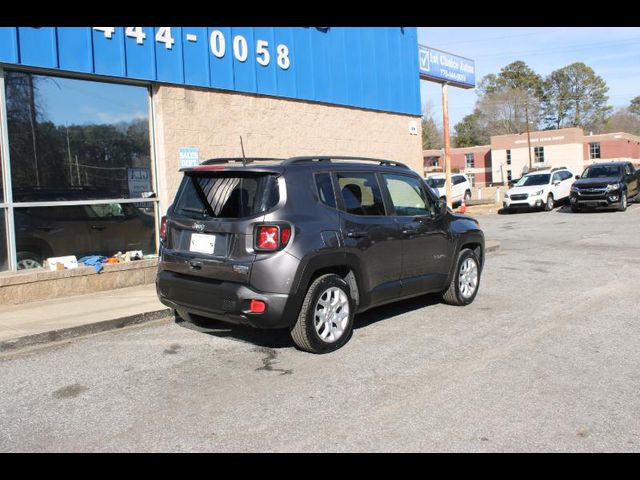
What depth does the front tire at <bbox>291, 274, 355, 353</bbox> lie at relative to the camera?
555cm

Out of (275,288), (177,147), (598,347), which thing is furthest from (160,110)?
(598,347)

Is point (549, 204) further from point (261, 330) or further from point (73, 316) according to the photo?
point (73, 316)

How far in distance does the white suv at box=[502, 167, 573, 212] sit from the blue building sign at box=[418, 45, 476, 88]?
745 cm

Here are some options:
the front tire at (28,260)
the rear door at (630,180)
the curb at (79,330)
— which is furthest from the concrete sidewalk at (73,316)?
the rear door at (630,180)

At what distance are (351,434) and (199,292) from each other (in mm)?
2279

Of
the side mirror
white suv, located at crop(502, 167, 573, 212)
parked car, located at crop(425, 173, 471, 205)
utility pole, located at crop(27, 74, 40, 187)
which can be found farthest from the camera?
parked car, located at crop(425, 173, 471, 205)

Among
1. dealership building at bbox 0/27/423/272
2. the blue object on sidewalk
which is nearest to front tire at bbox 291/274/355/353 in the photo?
the blue object on sidewalk

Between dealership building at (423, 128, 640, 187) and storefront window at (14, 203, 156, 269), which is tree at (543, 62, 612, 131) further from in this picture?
storefront window at (14, 203, 156, 269)

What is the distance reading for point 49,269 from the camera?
8.48 meters

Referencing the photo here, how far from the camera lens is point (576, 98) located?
334 ft

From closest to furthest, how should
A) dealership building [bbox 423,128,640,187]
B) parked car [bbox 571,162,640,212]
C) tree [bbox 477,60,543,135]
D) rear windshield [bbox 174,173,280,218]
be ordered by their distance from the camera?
1. rear windshield [bbox 174,173,280,218]
2. parked car [bbox 571,162,640,212]
3. dealership building [bbox 423,128,640,187]
4. tree [bbox 477,60,543,135]

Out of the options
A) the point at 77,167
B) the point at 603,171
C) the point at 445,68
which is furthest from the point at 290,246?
the point at 603,171

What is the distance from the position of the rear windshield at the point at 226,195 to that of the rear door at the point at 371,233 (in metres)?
0.85
